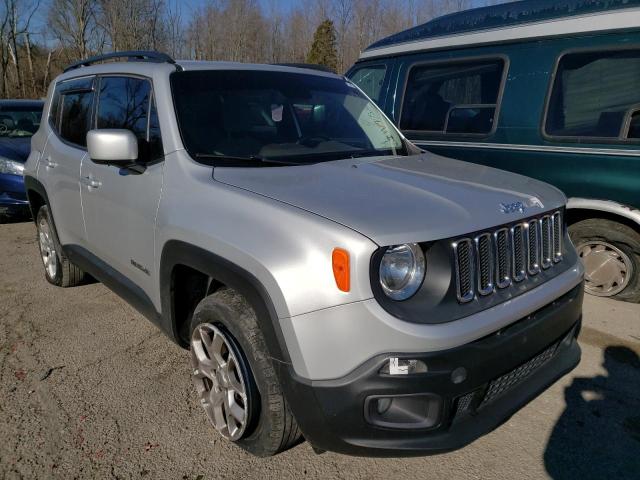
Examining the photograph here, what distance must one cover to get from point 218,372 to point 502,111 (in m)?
3.54

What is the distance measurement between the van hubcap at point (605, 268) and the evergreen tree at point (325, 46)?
2953 cm

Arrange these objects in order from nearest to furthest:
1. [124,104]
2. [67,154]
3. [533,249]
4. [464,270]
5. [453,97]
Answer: [464,270]
[533,249]
[124,104]
[67,154]
[453,97]

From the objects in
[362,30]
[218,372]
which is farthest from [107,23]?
[218,372]

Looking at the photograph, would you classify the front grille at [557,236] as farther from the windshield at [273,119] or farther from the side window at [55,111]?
the side window at [55,111]

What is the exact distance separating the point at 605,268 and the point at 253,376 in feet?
11.3

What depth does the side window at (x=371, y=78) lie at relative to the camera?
5859mm

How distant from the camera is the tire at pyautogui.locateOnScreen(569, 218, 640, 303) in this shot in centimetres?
414

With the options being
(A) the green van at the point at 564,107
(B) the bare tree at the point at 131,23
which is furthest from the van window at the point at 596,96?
(B) the bare tree at the point at 131,23

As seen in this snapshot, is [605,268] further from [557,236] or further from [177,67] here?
[177,67]

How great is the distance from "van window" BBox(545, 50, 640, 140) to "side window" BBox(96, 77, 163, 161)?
3258mm

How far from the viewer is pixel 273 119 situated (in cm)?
308

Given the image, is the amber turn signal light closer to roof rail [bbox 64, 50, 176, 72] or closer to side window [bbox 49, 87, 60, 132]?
roof rail [bbox 64, 50, 176, 72]

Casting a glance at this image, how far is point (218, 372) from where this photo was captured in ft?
8.18

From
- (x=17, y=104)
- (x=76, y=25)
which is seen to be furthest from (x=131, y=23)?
(x=17, y=104)
